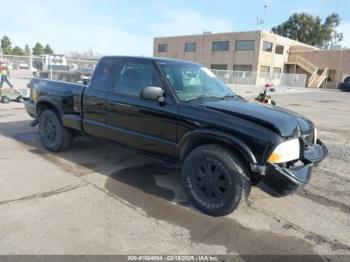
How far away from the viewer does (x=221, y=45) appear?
45.5m

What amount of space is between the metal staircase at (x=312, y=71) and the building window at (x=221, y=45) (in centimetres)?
1177

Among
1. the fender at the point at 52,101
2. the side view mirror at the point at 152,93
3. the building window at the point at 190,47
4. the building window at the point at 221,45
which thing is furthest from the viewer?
the building window at the point at 190,47

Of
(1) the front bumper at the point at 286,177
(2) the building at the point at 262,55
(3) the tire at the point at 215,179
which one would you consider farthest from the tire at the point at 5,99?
(2) the building at the point at 262,55

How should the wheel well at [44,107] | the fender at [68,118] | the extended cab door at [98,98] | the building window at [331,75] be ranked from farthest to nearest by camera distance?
the building window at [331,75] < the wheel well at [44,107] < the fender at [68,118] < the extended cab door at [98,98]

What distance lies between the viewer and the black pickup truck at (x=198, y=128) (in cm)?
338

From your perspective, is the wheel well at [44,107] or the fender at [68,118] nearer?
the fender at [68,118]

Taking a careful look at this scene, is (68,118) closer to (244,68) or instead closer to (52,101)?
(52,101)

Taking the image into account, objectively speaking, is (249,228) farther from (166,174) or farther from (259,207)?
(166,174)

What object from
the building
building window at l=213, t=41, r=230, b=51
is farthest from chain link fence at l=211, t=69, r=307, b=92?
building window at l=213, t=41, r=230, b=51

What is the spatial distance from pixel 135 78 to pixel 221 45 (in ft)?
142

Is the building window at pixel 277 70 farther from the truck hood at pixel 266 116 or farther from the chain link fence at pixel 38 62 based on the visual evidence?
the truck hood at pixel 266 116

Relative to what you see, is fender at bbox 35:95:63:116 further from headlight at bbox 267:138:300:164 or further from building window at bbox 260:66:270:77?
building window at bbox 260:66:270:77

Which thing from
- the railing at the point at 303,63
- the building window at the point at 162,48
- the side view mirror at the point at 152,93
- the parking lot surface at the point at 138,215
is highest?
the building window at the point at 162,48

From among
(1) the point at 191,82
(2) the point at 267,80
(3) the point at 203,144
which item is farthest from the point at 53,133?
(2) the point at 267,80
